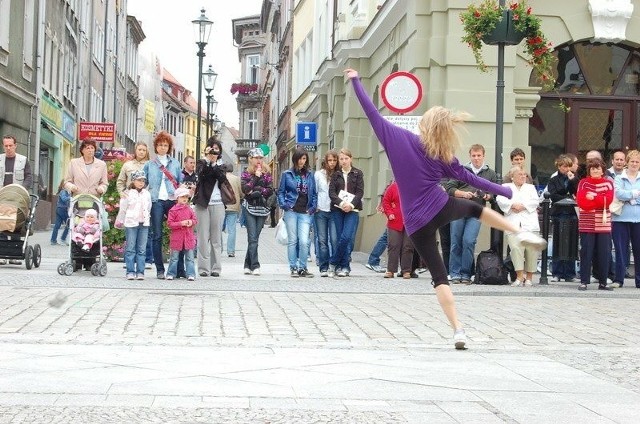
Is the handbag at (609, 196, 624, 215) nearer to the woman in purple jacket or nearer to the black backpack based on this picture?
the black backpack

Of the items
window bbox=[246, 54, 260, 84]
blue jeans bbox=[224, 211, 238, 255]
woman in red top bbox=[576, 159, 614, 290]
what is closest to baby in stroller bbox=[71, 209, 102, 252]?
woman in red top bbox=[576, 159, 614, 290]

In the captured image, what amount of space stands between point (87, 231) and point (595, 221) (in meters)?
6.53

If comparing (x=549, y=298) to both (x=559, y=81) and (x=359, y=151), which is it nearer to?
(x=559, y=81)

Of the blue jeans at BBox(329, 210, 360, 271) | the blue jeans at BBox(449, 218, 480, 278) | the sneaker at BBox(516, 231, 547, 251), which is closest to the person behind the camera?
the sneaker at BBox(516, 231, 547, 251)

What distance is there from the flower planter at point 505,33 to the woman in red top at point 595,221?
2307 millimetres

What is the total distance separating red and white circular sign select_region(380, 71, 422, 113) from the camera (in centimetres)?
1745

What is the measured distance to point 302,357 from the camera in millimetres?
8352

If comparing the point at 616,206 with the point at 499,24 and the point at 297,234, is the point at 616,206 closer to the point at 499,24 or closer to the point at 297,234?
the point at 499,24

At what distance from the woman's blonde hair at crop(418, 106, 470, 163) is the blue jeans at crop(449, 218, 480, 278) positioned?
7.98 m

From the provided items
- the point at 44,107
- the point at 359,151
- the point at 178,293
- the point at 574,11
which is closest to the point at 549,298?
the point at 178,293

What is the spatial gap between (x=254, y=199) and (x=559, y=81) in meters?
6.52

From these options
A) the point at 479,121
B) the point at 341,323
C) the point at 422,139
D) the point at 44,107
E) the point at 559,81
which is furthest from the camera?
the point at 44,107

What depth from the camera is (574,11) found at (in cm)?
2097

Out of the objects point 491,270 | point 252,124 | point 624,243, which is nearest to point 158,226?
point 491,270
